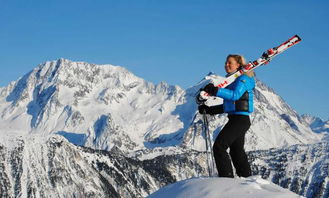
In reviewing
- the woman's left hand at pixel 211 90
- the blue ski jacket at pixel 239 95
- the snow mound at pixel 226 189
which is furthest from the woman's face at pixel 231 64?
the snow mound at pixel 226 189

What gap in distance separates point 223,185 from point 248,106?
148 inches

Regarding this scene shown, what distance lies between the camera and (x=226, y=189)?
498 inches

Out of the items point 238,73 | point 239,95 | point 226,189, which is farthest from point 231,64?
point 226,189

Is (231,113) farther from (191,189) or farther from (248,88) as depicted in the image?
(191,189)

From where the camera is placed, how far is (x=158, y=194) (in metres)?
14.6

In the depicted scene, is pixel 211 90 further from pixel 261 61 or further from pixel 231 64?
pixel 261 61

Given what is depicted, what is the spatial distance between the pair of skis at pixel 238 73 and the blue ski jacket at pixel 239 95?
1.44 feet

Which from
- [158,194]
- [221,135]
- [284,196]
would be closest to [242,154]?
[221,135]

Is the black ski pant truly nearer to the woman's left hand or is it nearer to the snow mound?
the woman's left hand

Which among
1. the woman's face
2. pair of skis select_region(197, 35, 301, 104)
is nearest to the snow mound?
pair of skis select_region(197, 35, 301, 104)

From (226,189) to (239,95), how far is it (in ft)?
12.5

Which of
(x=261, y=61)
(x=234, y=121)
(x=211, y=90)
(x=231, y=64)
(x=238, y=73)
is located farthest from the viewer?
(x=261, y=61)

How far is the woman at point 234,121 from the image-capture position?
618 inches

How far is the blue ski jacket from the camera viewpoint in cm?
1561
